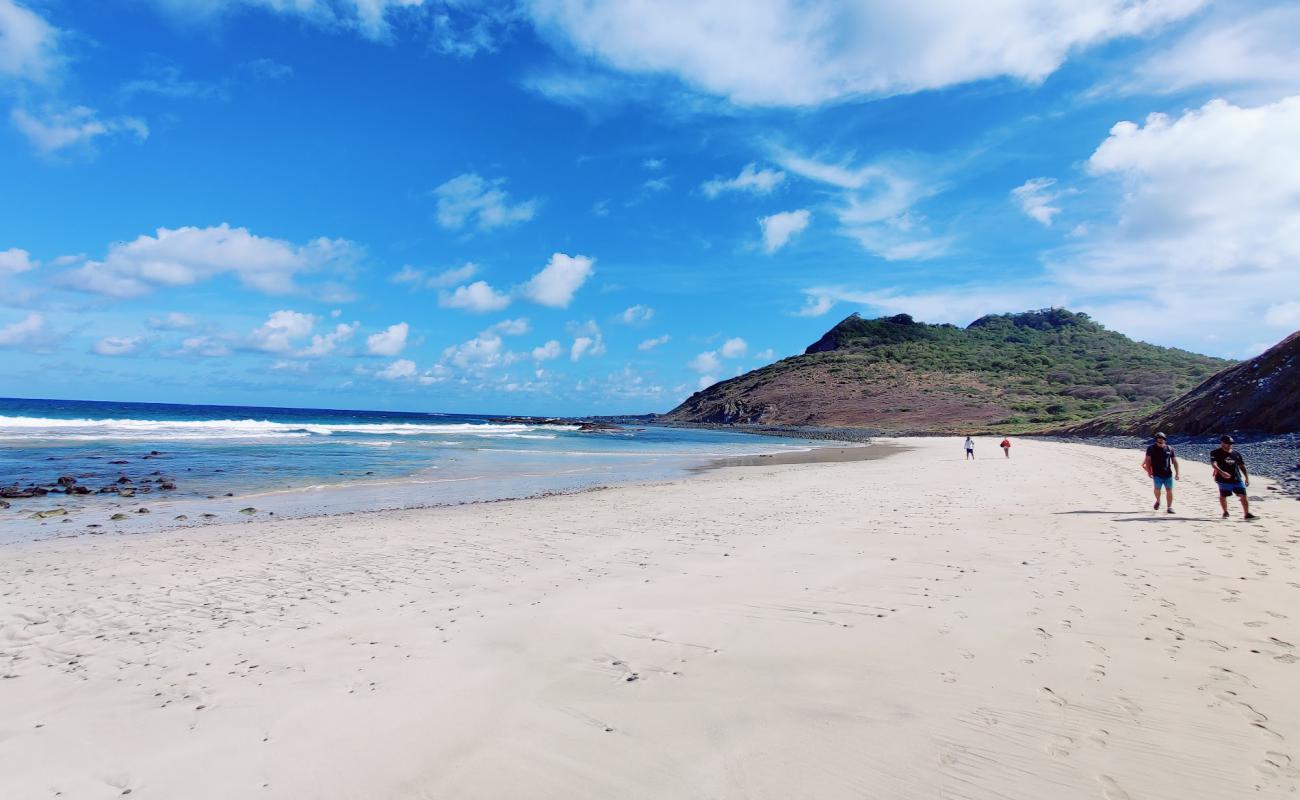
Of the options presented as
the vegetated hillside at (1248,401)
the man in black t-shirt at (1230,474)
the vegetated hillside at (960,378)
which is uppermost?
the vegetated hillside at (960,378)

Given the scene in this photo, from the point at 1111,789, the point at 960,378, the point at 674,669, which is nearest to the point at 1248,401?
the point at 1111,789

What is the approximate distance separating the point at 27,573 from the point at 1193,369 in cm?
10876

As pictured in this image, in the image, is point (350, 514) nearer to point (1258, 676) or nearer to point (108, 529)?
point (108, 529)

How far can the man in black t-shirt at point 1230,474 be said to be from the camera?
10375 millimetres

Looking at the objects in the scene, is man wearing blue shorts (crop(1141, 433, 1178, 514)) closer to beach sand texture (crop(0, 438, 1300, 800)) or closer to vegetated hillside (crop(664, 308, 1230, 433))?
beach sand texture (crop(0, 438, 1300, 800))

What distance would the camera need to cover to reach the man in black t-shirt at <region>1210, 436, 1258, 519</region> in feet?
34.0

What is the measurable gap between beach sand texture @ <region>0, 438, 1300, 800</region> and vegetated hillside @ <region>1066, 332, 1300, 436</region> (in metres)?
25.6

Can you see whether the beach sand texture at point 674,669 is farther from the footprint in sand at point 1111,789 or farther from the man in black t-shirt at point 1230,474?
the man in black t-shirt at point 1230,474

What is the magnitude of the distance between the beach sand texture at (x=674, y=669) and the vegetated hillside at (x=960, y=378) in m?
57.2

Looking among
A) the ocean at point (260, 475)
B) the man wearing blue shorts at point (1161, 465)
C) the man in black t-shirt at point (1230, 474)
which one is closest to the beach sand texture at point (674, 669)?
the man in black t-shirt at point (1230, 474)

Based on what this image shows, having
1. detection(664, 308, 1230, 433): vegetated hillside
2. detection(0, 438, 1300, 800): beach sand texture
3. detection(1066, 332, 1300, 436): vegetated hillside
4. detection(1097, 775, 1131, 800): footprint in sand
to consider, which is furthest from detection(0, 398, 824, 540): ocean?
detection(664, 308, 1230, 433): vegetated hillside

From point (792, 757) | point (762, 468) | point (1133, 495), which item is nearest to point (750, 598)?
point (792, 757)

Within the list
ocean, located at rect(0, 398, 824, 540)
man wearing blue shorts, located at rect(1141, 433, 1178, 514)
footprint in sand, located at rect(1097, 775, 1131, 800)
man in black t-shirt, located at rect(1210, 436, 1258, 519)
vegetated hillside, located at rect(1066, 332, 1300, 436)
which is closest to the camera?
footprint in sand, located at rect(1097, 775, 1131, 800)

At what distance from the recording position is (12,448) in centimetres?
3044
